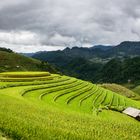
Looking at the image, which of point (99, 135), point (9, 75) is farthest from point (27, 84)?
point (99, 135)

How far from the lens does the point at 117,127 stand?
28547 mm

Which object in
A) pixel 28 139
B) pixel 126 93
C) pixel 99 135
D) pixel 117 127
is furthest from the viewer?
pixel 126 93

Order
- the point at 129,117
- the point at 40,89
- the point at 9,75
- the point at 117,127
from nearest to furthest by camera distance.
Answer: the point at 117,127 → the point at 129,117 → the point at 40,89 → the point at 9,75

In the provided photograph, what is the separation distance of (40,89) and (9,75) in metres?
18.5

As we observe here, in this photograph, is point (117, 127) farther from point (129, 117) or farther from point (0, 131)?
point (129, 117)

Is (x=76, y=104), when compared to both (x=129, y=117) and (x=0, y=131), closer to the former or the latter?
(x=129, y=117)

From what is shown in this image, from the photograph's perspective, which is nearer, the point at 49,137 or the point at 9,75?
the point at 49,137

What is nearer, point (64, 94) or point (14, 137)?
point (14, 137)

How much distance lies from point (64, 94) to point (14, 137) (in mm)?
60154

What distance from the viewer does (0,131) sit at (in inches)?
683

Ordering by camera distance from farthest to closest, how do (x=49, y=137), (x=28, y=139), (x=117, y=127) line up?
(x=117, y=127), (x=49, y=137), (x=28, y=139)

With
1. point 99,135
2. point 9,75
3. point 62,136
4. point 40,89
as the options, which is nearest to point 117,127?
point 99,135

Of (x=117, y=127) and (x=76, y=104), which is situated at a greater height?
(x=117, y=127)

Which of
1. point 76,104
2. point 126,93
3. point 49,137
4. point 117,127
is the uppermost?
point 49,137
